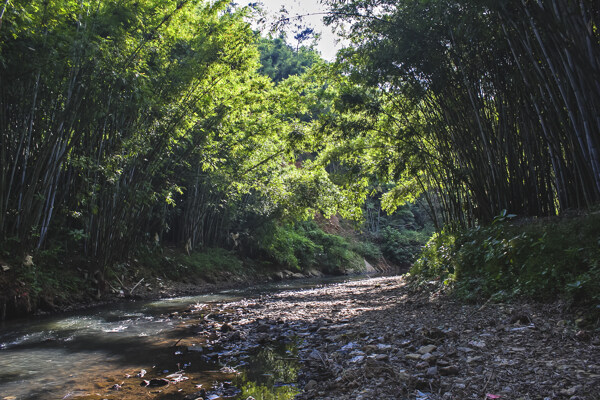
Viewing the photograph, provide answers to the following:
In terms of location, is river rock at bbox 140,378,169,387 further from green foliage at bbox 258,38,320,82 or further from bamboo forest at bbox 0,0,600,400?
green foliage at bbox 258,38,320,82

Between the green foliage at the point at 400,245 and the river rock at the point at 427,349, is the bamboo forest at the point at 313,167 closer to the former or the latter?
the river rock at the point at 427,349

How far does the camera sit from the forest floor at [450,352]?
67.7 inches

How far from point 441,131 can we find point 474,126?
2.93 feet

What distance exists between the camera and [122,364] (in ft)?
9.30

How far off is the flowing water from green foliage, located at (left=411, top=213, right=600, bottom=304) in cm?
220

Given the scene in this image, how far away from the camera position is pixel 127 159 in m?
7.12

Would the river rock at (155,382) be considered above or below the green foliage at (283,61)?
below

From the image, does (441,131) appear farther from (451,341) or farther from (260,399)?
(260,399)

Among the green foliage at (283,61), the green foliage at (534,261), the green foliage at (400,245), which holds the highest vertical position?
the green foliage at (283,61)

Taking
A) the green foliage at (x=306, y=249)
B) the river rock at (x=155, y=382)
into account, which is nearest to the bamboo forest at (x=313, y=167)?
the river rock at (x=155, y=382)

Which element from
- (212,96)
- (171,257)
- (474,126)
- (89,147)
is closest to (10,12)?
(89,147)

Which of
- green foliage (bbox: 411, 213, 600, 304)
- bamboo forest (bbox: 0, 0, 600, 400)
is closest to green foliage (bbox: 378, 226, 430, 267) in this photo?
bamboo forest (bbox: 0, 0, 600, 400)

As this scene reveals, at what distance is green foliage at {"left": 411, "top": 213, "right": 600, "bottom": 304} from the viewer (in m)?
2.84

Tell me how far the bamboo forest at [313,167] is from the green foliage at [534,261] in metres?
0.02
